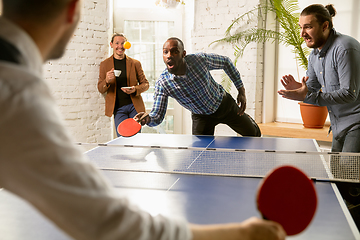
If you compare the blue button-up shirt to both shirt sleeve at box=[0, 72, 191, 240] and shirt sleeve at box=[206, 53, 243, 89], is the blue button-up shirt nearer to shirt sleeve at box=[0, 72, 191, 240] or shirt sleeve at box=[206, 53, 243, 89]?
shirt sleeve at box=[206, 53, 243, 89]

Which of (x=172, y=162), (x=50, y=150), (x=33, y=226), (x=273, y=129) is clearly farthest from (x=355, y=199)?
(x=273, y=129)

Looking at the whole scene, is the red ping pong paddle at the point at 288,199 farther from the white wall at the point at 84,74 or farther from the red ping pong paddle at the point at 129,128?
the white wall at the point at 84,74

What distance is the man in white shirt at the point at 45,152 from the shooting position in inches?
19.3

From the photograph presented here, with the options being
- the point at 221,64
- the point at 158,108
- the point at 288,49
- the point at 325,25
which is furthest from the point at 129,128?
the point at 288,49

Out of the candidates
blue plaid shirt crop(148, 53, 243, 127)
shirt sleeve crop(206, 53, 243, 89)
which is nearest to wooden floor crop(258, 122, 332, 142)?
shirt sleeve crop(206, 53, 243, 89)

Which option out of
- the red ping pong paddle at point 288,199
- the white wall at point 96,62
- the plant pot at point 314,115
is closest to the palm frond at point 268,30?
the white wall at point 96,62

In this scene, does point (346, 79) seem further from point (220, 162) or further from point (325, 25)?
point (220, 162)

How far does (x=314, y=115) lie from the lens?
4.52m

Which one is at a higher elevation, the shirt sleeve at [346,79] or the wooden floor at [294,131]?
the shirt sleeve at [346,79]

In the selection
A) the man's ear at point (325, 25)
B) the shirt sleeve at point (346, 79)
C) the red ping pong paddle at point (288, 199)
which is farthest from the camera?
the man's ear at point (325, 25)

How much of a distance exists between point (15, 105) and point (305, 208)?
0.73 meters

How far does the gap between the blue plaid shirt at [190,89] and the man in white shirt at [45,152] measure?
109 inches

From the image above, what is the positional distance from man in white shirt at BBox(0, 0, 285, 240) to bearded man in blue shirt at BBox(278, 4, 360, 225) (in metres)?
2.37

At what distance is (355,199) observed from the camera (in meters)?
1.87
